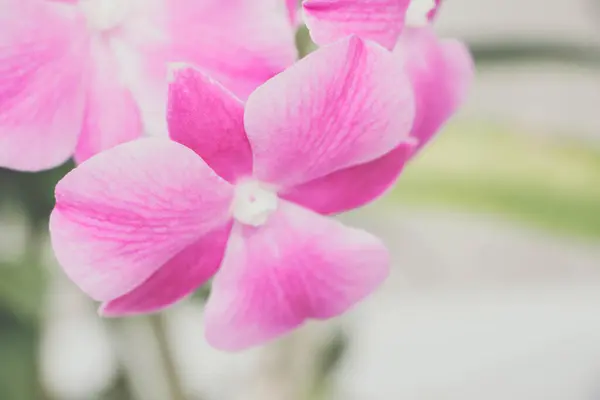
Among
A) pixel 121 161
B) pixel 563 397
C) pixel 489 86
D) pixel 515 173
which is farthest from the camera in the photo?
pixel 489 86

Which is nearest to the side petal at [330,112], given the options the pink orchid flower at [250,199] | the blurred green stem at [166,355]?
the pink orchid flower at [250,199]

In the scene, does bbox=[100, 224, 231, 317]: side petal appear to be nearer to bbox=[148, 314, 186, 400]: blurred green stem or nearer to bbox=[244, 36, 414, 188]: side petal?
bbox=[244, 36, 414, 188]: side petal

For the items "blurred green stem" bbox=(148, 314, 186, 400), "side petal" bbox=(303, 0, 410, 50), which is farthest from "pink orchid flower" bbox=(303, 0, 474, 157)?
"blurred green stem" bbox=(148, 314, 186, 400)

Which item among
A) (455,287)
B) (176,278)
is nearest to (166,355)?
(176,278)

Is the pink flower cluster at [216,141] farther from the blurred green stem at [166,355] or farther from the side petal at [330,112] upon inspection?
the blurred green stem at [166,355]


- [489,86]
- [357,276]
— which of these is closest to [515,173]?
[357,276]

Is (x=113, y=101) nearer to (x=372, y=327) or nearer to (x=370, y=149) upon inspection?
(x=370, y=149)

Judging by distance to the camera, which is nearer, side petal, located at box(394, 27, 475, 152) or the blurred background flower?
side petal, located at box(394, 27, 475, 152)
